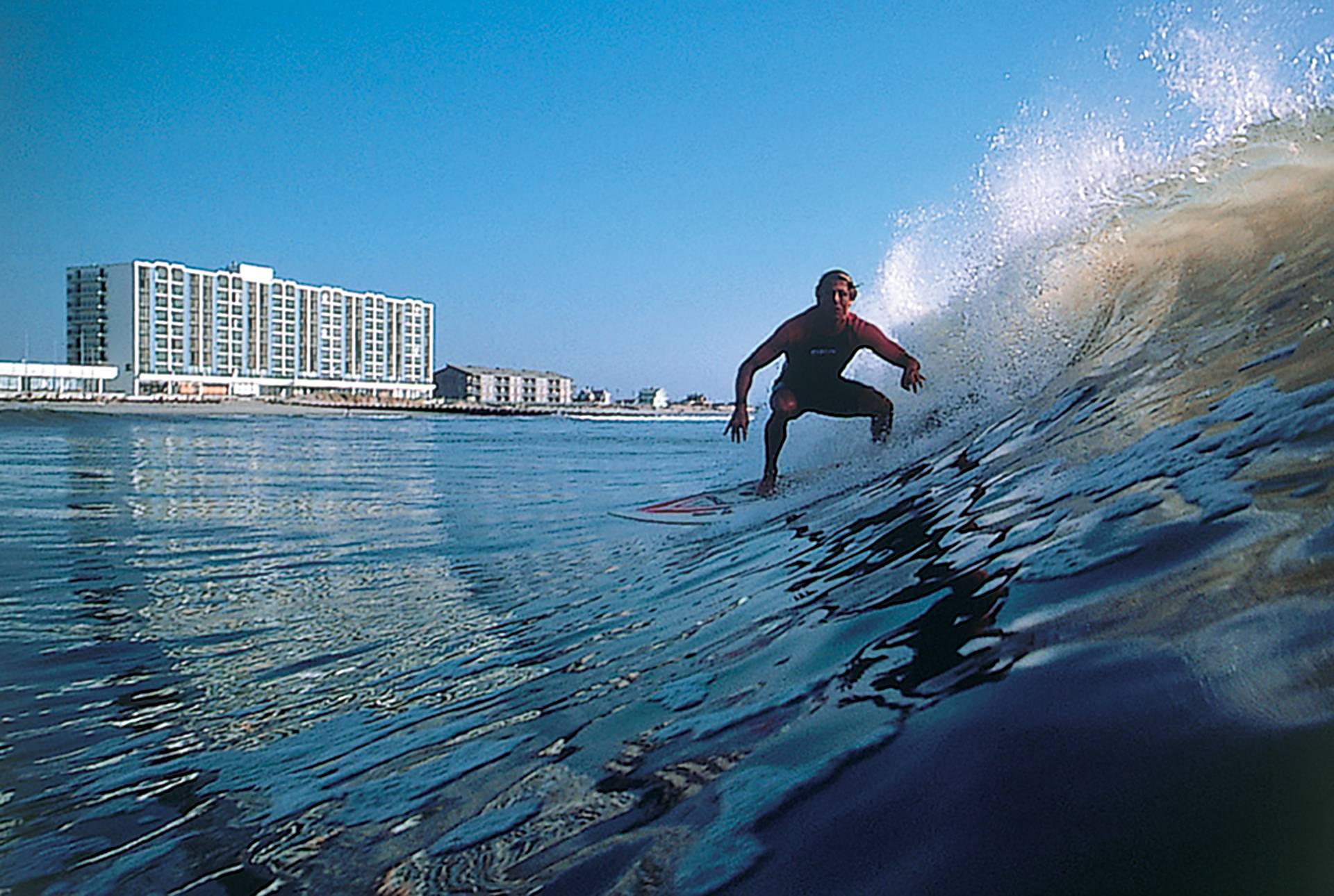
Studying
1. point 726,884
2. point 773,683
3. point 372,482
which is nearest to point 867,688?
point 773,683

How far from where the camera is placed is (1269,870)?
1189 mm

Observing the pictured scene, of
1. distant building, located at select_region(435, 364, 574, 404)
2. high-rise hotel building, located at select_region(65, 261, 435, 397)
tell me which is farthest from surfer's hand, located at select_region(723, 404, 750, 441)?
distant building, located at select_region(435, 364, 574, 404)

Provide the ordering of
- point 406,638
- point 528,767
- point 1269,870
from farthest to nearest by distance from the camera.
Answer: point 406,638
point 528,767
point 1269,870

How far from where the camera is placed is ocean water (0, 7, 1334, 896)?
150cm

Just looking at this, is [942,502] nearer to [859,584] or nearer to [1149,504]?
[859,584]

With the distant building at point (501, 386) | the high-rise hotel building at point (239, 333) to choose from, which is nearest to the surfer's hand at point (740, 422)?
the high-rise hotel building at point (239, 333)

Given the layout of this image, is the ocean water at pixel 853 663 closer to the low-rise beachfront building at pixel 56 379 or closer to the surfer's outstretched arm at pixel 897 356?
the surfer's outstretched arm at pixel 897 356

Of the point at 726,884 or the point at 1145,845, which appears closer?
the point at 1145,845

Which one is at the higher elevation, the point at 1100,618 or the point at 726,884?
the point at 1100,618

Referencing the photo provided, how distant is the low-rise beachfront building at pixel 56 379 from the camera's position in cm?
3962

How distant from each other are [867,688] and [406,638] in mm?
2528

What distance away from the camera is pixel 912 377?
7.30m

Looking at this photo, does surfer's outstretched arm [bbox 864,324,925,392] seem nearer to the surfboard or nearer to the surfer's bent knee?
the surfer's bent knee

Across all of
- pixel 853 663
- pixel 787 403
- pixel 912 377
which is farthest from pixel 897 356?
pixel 853 663
